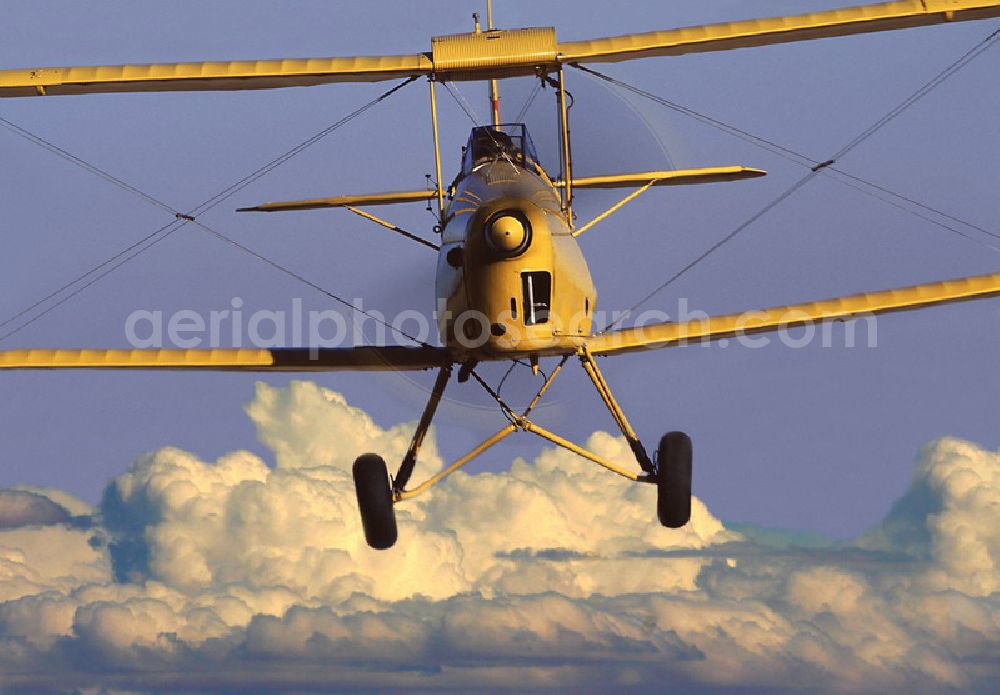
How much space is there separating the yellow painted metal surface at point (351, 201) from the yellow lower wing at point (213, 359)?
3606 millimetres

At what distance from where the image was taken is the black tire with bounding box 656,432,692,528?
27875mm

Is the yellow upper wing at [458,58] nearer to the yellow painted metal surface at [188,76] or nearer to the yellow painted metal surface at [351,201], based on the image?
the yellow painted metal surface at [188,76]

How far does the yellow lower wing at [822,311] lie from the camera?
95.0 feet

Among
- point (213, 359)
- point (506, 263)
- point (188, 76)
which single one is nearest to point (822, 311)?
point (506, 263)

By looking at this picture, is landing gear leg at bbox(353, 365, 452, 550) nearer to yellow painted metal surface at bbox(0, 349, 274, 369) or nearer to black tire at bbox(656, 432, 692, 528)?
yellow painted metal surface at bbox(0, 349, 274, 369)

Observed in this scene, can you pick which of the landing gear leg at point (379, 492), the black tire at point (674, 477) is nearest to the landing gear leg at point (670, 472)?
the black tire at point (674, 477)

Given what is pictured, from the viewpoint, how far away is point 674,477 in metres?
27.9

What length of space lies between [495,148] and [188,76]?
4340 millimetres

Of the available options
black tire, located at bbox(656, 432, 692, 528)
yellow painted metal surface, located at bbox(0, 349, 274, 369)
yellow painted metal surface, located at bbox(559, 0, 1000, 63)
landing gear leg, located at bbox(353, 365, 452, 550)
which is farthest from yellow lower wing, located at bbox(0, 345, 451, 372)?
yellow painted metal surface, located at bbox(559, 0, 1000, 63)

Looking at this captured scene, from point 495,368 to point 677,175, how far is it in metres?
6.42

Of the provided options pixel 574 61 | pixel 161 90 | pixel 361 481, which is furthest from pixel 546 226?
pixel 161 90

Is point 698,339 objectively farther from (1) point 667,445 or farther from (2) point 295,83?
(2) point 295,83

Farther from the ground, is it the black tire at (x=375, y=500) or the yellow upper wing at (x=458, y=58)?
the yellow upper wing at (x=458, y=58)

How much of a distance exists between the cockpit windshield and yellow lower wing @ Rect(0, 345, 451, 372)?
2.94 metres
